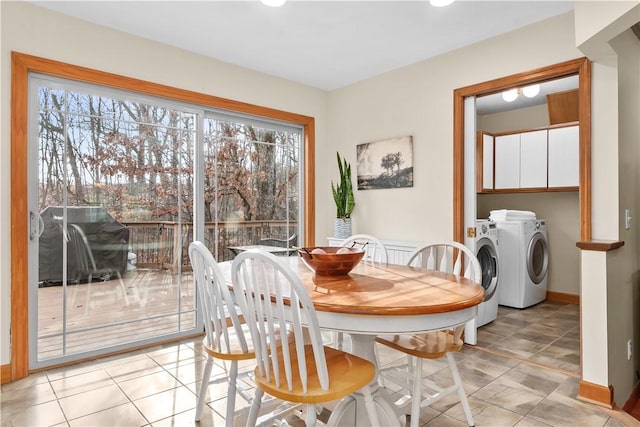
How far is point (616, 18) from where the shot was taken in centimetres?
186

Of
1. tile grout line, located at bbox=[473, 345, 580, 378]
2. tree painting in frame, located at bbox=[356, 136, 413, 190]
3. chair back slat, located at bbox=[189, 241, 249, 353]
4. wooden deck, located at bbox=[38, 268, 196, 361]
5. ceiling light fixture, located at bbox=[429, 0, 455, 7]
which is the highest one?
ceiling light fixture, located at bbox=[429, 0, 455, 7]

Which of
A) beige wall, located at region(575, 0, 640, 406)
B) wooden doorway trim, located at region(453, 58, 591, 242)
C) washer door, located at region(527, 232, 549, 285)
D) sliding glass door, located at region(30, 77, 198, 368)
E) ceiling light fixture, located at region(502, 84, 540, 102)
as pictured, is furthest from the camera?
washer door, located at region(527, 232, 549, 285)

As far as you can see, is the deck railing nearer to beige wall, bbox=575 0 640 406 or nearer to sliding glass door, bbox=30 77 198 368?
sliding glass door, bbox=30 77 198 368

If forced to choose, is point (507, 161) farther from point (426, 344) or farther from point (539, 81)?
point (426, 344)

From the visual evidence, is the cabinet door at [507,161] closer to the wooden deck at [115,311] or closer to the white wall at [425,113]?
the white wall at [425,113]

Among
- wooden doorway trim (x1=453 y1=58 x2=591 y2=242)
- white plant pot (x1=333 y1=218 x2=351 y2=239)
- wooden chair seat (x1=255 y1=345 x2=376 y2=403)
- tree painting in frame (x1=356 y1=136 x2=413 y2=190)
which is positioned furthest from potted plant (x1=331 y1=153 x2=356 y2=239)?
wooden chair seat (x1=255 y1=345 x2=376 y2=403)

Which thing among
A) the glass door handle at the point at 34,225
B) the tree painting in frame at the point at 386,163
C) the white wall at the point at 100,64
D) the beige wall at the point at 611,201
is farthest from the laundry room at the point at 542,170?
the glass door handle at the point at 34,225

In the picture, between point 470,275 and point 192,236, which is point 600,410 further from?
point 192,236

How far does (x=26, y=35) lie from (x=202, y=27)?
3.75 ft

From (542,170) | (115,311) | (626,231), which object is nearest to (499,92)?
(626,231)


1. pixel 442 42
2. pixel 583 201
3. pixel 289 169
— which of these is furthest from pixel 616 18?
pixel 289 169

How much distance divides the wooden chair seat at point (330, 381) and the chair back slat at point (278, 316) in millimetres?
17

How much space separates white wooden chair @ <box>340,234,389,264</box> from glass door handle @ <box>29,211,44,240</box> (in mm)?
2130

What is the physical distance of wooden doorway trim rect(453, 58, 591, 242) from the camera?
95.4 inches
